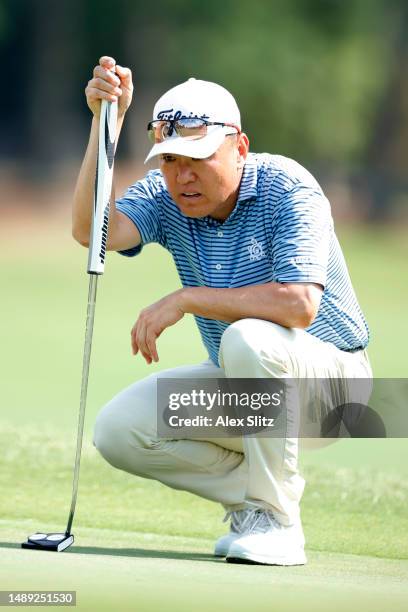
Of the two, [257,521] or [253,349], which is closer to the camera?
[253,349]

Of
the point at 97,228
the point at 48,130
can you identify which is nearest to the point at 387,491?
the point at 97,228

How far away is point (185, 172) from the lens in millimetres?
4379

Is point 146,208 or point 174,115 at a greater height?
point 174,115

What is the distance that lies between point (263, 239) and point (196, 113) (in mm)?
441

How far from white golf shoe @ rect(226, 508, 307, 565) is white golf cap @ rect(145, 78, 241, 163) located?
111 centimetres

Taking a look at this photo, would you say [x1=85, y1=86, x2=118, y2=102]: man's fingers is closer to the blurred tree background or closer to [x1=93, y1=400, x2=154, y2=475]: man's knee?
[x1=93, y1=400, x2=154, y2=475]: man's knee

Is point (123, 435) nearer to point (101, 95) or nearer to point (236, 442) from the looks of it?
point (236, 442)

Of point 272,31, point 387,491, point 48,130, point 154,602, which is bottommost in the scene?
point 154,602

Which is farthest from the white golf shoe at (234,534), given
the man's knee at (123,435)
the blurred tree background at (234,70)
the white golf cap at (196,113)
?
the blurred tree background at (234,70)

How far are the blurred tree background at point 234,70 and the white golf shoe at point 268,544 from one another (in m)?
27.6

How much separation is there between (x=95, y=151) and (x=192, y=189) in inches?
14.0

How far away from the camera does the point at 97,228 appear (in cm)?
441

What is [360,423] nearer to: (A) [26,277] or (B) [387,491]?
(B) [387,491]

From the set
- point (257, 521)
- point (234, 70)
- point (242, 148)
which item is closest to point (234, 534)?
point (257, 521)
